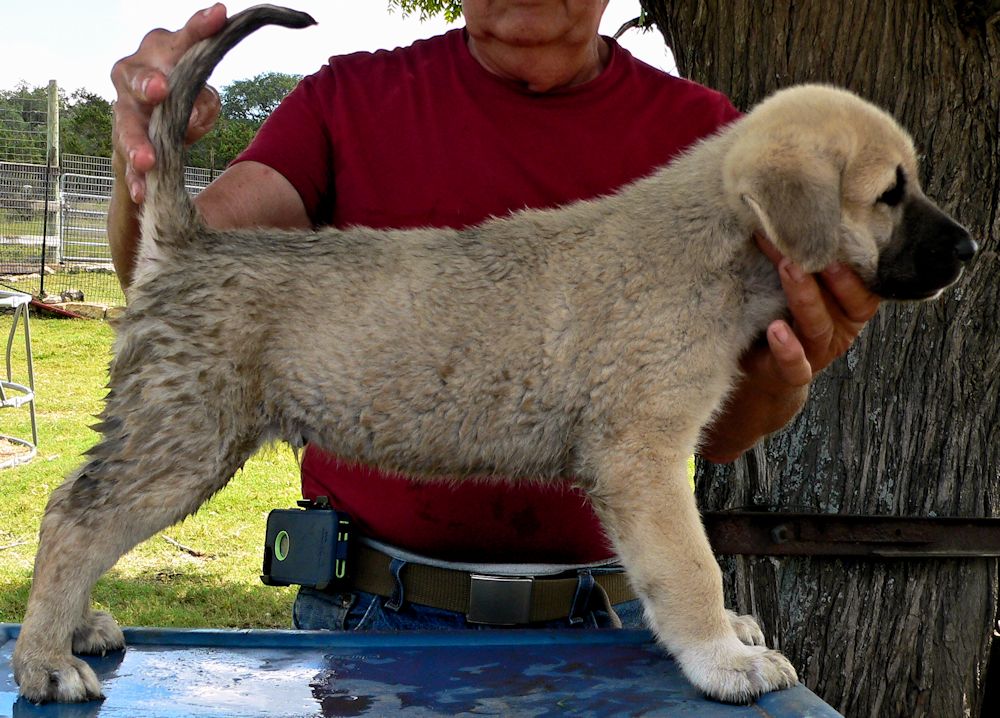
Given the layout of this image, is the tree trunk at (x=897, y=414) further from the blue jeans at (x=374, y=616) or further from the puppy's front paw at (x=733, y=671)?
the puppy's front paw at (x=733, y=671)

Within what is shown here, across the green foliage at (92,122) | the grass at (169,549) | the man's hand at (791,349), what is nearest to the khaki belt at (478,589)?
the man's hand at (791,349)

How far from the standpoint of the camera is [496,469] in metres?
3.20

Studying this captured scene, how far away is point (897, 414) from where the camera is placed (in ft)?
15.3

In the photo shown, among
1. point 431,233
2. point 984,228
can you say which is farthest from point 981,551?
point 431,233

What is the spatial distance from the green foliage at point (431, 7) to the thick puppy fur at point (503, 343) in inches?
252

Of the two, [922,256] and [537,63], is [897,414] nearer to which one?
[922,256]

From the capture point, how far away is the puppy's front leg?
2.90 meters

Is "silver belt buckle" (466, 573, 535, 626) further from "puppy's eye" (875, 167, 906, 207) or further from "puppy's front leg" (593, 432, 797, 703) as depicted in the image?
"puppy's eye" (875, 167, 906, 207)

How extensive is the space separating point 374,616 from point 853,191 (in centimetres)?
203

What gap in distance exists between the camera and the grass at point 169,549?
26.0 feet

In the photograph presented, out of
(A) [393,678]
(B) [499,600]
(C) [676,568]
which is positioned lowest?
(A) [393,678]

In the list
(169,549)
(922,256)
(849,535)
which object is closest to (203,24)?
(922,256)

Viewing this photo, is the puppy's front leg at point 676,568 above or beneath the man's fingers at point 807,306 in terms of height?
beneath

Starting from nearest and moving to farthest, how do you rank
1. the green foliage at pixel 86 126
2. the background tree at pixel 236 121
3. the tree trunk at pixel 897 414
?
the tree trunk at pixel 897 414 → the background tree at pixel 236 121 → the green foliage at pixel 86 126
